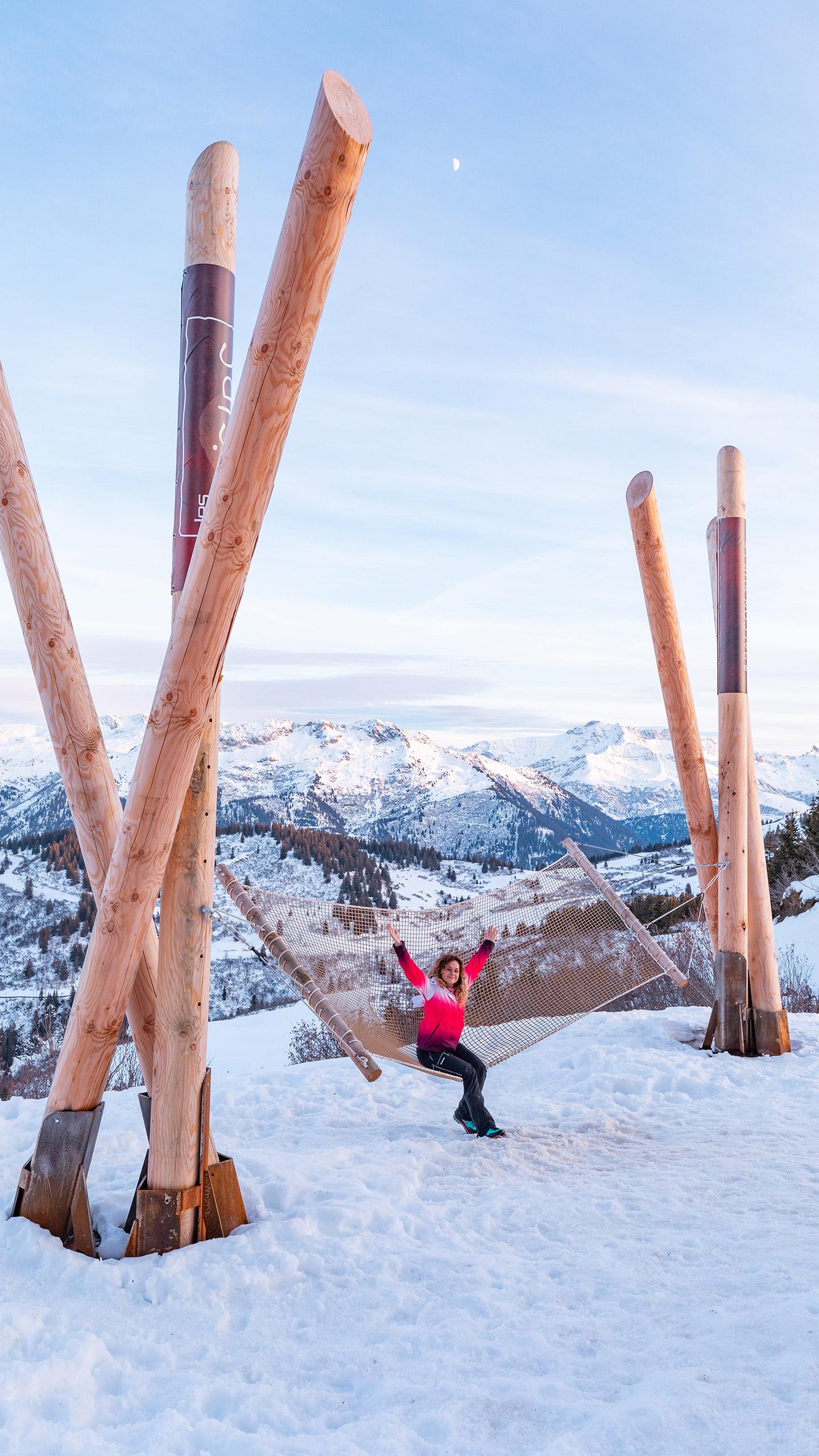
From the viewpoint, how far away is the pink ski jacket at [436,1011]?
5059 millimetres

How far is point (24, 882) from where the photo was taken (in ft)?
265

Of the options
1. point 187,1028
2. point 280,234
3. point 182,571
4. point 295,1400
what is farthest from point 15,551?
point 295,1400

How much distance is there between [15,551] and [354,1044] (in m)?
2.59

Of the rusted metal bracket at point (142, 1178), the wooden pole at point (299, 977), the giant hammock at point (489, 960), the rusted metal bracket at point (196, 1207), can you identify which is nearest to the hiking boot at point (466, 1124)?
the giant hammock at point (489, 960)

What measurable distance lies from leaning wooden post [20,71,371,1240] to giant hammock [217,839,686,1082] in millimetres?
1061

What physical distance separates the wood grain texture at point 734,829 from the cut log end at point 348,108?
16.1ft

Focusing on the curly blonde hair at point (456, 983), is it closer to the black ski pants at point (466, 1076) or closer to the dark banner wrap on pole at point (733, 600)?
the black ski pants at point (466, 1076)

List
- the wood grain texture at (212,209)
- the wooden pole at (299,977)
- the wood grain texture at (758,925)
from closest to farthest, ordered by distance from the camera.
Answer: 1. the wood grain texture at (212,209)
2. the wooden pole at (299,977)
3. the wood grain texture at (758,925)

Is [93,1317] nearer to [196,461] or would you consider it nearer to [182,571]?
[182,571]

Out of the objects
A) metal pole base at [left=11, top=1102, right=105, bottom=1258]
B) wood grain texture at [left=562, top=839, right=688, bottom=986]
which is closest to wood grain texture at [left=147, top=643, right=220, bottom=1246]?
metal pole base at [left=11, top=1102, right=105, bottom=1258]

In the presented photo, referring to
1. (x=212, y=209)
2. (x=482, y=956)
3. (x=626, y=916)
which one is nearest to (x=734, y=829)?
(x=626, y=916)

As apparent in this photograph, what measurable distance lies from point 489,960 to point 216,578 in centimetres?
491

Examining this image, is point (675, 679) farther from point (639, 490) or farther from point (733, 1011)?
point (733, 1011)

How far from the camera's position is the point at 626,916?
22.7 ft
